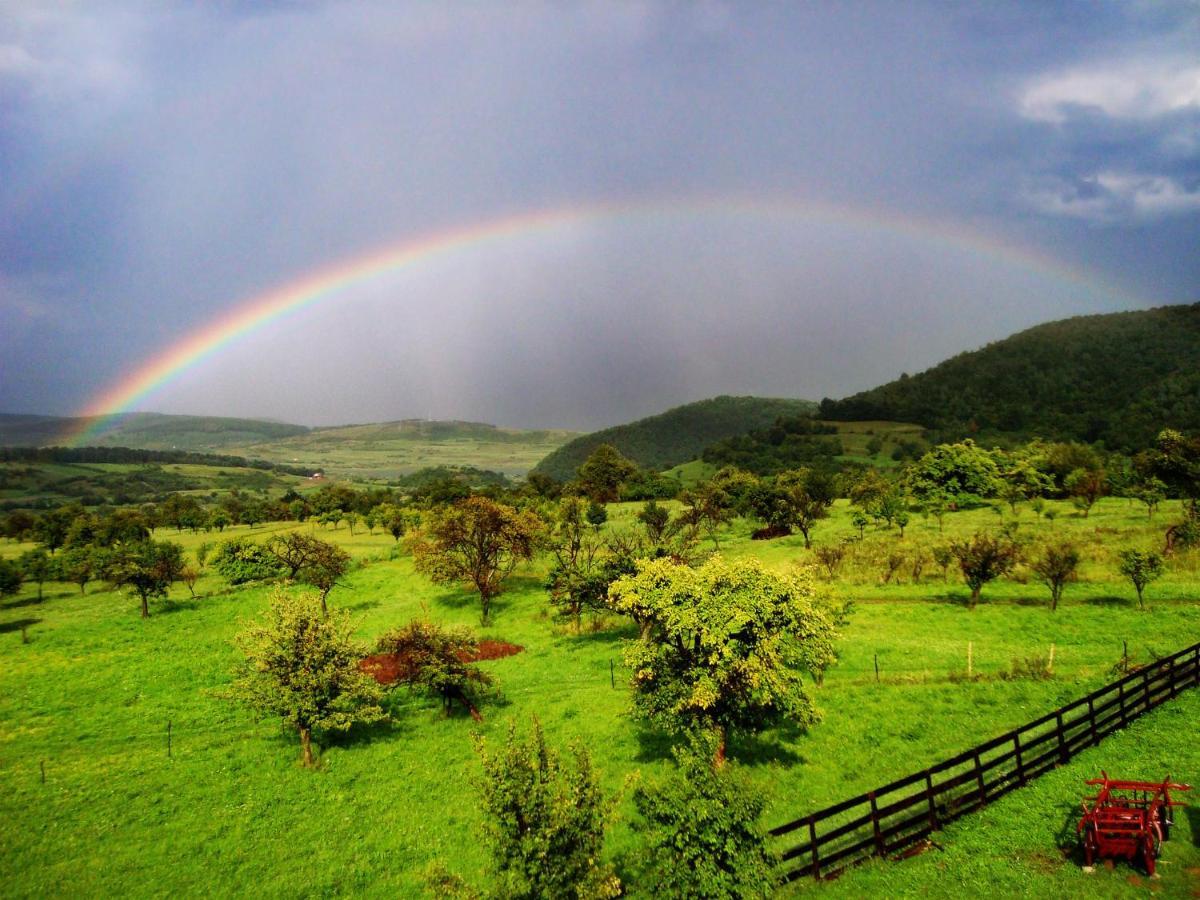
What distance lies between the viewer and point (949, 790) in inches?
706

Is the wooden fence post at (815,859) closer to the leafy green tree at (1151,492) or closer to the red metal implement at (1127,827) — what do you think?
the red metal implement at (1127,827)

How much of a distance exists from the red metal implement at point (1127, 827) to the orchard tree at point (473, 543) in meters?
40.2

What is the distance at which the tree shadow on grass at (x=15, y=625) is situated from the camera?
1925 inches

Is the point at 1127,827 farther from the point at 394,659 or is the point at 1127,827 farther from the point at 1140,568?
the point at 394,659

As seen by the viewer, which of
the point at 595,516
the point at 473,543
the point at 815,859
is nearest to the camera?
the point at 815,859

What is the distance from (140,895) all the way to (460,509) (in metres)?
34.8

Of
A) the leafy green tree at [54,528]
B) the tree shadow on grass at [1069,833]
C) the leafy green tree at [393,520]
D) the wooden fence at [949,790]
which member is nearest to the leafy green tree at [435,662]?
the wooden fence at [949,790]

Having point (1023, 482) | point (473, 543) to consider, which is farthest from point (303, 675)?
point (1023, 482)

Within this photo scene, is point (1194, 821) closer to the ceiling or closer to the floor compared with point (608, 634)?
closer to the ceiling

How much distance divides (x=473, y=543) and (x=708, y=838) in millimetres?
40035

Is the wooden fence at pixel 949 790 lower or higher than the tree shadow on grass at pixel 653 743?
higher

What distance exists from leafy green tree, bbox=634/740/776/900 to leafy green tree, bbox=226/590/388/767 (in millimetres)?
17255

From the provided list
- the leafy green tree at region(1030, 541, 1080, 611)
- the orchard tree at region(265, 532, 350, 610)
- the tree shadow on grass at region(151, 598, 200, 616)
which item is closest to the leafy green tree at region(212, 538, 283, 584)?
the orchard tree at region(265, 532, 350, 610)

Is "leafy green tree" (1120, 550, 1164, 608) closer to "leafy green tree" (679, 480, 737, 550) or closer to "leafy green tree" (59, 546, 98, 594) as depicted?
"leafy green tree" (679, 480, 737, 550)
